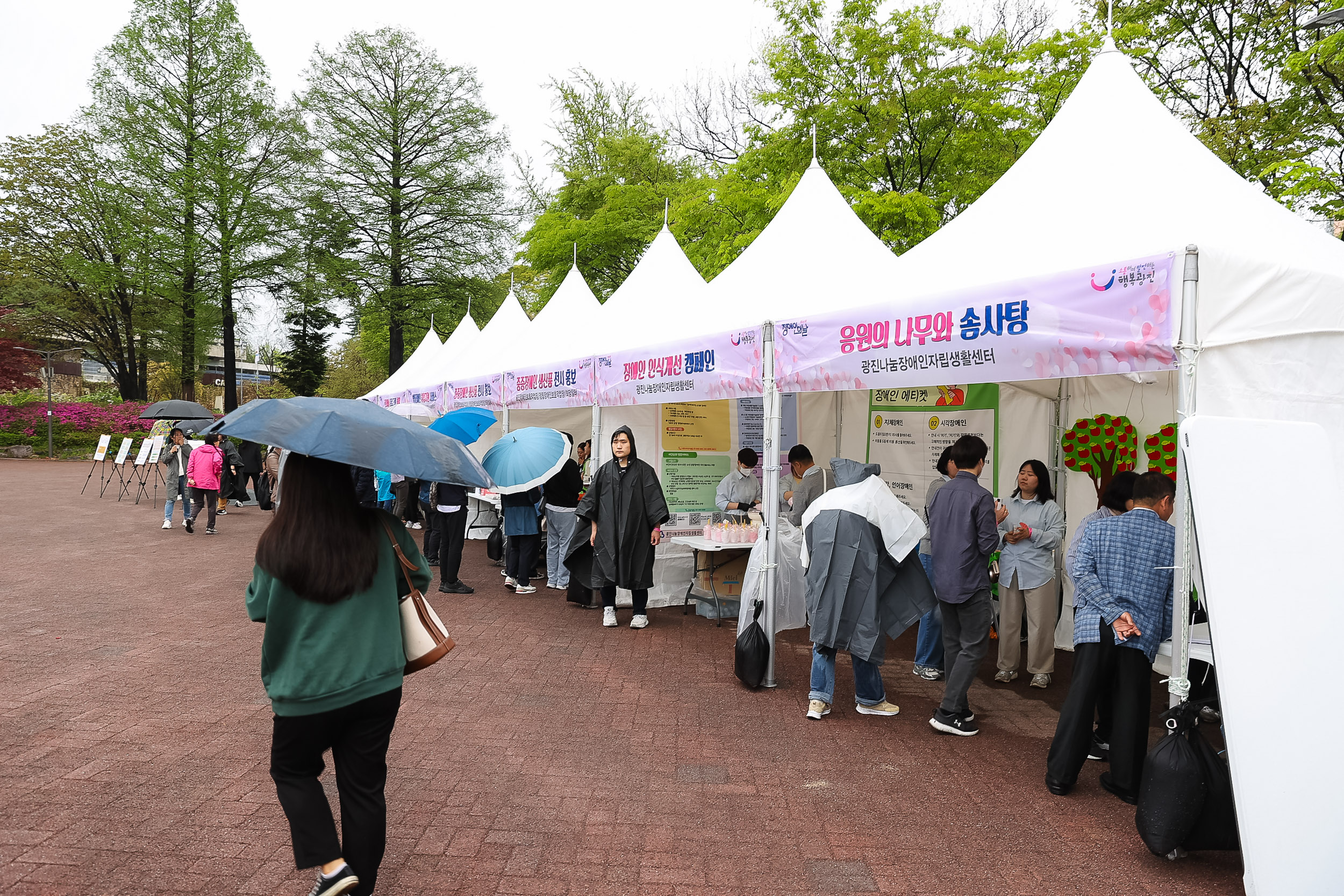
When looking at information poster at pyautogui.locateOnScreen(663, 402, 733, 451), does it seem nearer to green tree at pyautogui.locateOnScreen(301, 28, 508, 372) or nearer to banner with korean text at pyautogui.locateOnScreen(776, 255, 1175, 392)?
banner with korean text at pyautogui.locateOnScreen(776, 255, 1175, 392)

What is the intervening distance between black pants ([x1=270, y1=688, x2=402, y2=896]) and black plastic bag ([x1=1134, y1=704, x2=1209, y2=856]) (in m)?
2.94

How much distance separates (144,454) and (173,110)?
18038 millimetres

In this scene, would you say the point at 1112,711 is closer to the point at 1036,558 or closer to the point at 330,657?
the point at 1036,558

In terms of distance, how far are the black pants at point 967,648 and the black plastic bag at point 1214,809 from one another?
157cm

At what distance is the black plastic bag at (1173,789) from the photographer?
3.21 m

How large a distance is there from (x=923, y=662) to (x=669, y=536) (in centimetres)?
304

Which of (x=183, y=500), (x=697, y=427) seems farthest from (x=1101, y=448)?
(x=183, y=500)

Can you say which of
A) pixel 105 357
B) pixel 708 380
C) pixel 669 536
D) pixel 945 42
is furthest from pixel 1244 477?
pixel 105 357

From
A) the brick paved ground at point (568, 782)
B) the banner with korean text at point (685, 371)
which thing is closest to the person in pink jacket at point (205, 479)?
the brick paved ground at point (568, 782)

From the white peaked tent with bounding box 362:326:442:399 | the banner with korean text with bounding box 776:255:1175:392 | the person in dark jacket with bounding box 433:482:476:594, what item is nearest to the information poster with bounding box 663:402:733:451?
the person in dark jacket with bounding box 433:482:476:594

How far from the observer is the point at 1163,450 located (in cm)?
606

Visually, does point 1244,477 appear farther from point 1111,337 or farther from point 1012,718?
point 1012,718

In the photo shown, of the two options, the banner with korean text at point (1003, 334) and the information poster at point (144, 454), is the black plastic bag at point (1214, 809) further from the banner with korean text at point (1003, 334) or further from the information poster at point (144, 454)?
the information poster at point (144, 454)

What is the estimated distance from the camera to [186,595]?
8453 millimetres
